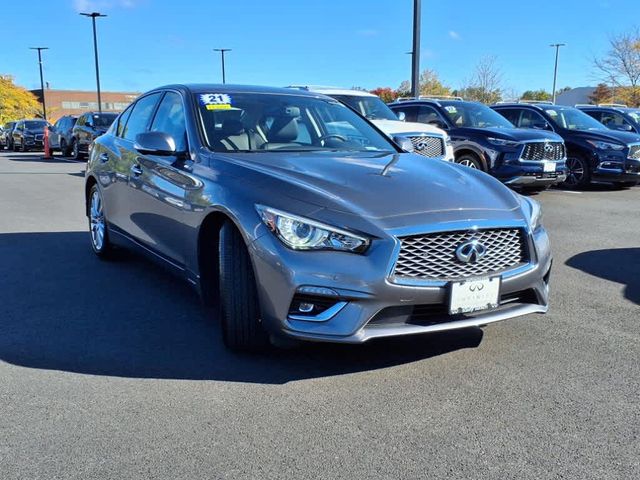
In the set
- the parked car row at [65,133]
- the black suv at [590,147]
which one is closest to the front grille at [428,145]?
the black suv at [590,147]

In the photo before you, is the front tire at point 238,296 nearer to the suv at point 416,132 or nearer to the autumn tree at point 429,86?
the suv at point 416,132

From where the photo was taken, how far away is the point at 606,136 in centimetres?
1189

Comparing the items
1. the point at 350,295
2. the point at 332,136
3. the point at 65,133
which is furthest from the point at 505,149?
the point at 65,133

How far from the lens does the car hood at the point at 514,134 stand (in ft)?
34.2

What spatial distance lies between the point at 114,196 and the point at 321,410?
11.0ft

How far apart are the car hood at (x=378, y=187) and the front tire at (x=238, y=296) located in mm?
337

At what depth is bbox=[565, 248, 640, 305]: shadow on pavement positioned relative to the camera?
5.21 m

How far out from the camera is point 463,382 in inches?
130

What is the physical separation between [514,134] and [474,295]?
8.05 meters

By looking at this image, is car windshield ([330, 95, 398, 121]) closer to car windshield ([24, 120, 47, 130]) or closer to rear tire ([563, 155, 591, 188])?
rear tire ([563, 155, 591, 188])

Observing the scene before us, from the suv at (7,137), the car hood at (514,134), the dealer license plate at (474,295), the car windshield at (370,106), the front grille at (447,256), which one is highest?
the car windshield at (370,106)

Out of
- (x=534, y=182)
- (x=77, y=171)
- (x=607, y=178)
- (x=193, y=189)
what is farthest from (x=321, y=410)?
(x=77, y=171)

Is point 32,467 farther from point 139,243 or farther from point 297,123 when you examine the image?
point 297,123

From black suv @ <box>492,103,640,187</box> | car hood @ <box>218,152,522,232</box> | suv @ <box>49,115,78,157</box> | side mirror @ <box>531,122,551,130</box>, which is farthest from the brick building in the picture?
car hood @ <box>218,152,522,232</box>
